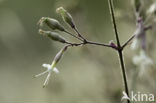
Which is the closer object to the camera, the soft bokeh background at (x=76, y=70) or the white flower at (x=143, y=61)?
the white flower at (x=143, y=61)

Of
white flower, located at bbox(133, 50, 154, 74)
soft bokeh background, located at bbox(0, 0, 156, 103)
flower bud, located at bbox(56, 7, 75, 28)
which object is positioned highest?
soft bokeh background, located at bbox(0, 0, 156, 103)

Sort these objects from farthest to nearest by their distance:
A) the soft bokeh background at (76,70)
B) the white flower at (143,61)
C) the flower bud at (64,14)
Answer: the soft bokeh background at (76,70)
the flower bud at (64,14)
the white flower at (143,61)

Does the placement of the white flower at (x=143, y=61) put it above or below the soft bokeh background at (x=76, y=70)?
below

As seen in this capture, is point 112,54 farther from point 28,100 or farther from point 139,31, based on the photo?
point 139,31

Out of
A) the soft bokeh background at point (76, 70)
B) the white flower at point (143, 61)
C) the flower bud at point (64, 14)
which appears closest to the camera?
the white flower at point (143, 61)

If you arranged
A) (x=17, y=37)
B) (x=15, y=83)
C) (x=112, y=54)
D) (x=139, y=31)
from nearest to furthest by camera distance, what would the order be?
(x=139, y=31), (x=112, y=54), (x=17, y=37), (x=15, y=83)

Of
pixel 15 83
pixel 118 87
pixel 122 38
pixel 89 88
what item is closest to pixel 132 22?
pixel 118 87

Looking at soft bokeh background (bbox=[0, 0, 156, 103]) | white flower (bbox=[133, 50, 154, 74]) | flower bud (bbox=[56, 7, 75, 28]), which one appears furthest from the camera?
soft bokeh background (bbox=[0, 0, 156, 103])

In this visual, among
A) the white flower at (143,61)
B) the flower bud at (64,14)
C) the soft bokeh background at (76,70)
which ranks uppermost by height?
the soft bokeh background at (76,70)

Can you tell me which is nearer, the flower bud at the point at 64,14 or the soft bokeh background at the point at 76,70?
the flower bud at the point at 64,14

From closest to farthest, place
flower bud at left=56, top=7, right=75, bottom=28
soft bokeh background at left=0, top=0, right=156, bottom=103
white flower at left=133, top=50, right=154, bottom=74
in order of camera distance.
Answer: white flower at left=133, top=50, right=154, bottom=74 < flower bud at left=56, top=7, right=75, bottom=28 < soft bokeh background at left=0, top=0, right=156, bottom=103

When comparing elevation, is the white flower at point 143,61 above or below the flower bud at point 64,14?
below
